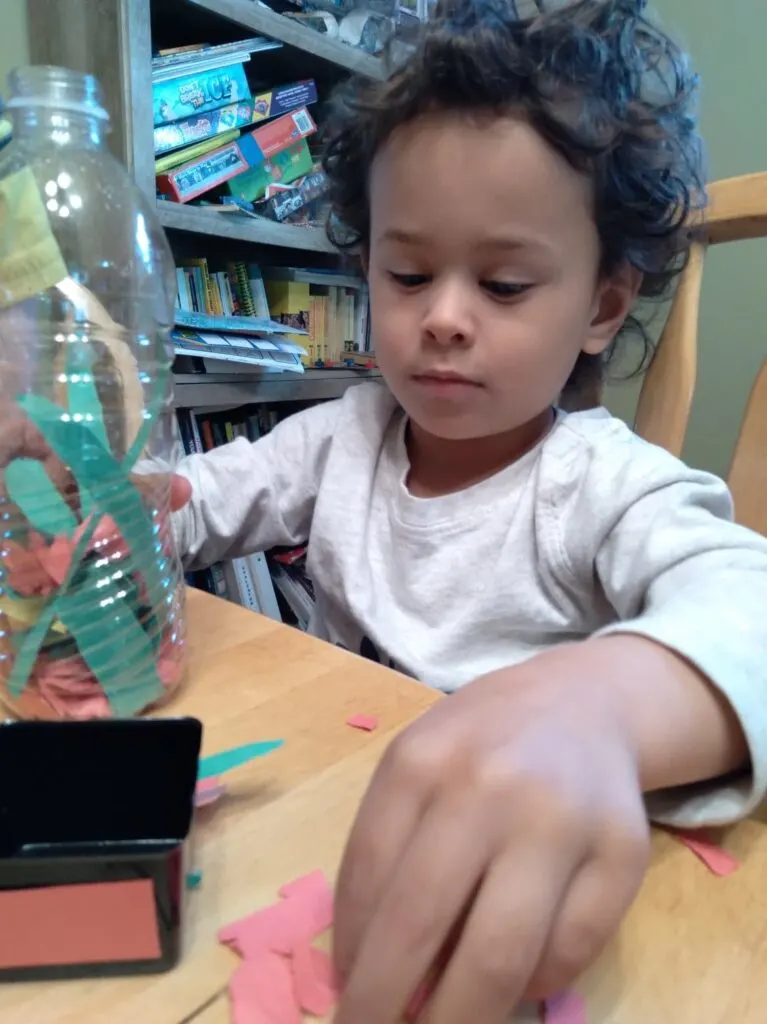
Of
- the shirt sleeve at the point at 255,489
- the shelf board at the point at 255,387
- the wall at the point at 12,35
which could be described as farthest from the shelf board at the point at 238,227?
the shirt sleeve at the point at 255,489

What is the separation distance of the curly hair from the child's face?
21 mm

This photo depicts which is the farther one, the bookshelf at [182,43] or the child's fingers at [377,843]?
the bookshelf at [182,43]

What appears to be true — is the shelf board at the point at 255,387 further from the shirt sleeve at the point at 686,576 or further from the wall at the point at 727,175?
the shirt sleeve at the point at 686,576

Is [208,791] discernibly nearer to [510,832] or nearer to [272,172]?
[510,832]

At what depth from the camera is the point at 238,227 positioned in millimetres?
1384

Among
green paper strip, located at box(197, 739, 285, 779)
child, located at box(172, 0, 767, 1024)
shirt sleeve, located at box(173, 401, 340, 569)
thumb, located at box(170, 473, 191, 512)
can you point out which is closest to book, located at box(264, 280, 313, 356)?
child, located at box(172, 0, 767, 1024)

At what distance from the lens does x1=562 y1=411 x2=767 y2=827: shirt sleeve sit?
368mm

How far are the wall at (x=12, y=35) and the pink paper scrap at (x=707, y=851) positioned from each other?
147cm

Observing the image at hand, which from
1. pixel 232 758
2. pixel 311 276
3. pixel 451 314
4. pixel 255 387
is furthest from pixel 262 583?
pixel 232 758

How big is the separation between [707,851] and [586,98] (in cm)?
58

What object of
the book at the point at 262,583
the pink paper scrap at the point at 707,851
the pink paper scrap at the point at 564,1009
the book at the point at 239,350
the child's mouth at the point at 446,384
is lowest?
the book at the point at 262,583

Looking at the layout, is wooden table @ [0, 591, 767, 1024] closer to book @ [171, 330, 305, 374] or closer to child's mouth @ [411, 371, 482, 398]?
child's mouth @ [411, 371, 482, 398]

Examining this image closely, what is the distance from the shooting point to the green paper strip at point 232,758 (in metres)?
0.40

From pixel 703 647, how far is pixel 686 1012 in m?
0.15
